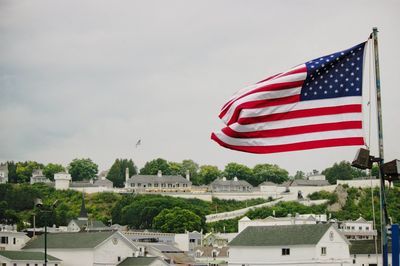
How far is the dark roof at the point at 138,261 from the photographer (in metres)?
89.8

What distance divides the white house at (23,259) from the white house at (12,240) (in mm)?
13366

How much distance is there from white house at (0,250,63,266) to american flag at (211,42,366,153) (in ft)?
236

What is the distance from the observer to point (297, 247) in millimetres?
95188

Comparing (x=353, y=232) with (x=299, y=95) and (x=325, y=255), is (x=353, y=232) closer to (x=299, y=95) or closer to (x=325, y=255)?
(x=325, y=255)

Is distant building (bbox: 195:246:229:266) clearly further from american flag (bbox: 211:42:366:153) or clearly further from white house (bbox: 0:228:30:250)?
american flag (bbox: 211:42:366:153)

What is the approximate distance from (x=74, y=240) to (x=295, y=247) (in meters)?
23.0

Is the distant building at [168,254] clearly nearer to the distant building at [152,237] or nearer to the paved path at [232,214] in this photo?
the distant building at [152,237]

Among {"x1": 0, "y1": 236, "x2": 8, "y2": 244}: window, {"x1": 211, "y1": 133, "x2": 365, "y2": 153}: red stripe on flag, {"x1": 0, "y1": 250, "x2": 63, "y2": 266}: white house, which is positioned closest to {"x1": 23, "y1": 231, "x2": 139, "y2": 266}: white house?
{"x1": 0, "y1": 250, "x2": 63, "y2": 266}: white house

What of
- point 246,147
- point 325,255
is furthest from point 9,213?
point 246,147

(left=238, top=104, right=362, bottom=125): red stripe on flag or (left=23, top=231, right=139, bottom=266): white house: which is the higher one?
(left=238, top=104, right=362, bottom=125): red stripe on flag

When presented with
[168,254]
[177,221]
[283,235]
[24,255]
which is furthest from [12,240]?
[177,221]

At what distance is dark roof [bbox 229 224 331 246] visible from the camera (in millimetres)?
95750

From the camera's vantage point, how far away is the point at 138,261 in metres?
91.5

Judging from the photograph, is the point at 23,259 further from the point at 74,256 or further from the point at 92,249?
the point at 92,249
